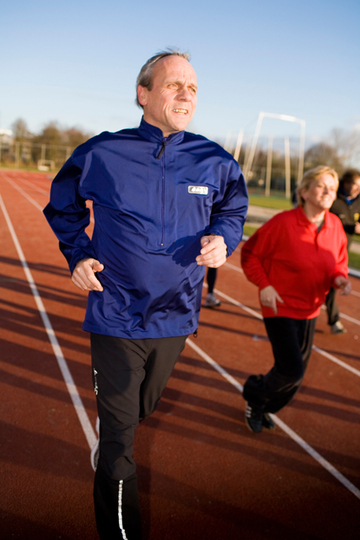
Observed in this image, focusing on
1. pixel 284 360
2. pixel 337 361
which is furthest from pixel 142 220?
pixel 337 361

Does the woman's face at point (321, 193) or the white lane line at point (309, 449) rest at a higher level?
the woman's face at point (321, 193)

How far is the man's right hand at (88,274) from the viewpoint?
1951mm

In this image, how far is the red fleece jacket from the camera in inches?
123

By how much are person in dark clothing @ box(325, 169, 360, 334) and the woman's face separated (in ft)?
9.48

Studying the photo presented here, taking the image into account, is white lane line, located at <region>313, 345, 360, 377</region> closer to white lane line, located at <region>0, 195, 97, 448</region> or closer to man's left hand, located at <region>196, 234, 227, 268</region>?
white lane line, located at <region>0, 195, 97, 448</region>

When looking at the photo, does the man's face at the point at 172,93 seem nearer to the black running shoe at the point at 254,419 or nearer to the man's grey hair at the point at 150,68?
the man's grey hair at the point at 150,68

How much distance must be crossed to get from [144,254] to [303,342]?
1.83 m

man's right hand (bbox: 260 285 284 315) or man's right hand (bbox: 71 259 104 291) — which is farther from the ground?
man's right hand (bbox: 71 259 104 291)

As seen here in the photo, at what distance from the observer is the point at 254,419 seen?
3502 mm

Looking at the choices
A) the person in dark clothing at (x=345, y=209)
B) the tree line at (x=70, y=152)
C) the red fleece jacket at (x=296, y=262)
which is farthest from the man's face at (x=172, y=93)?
the tree line at (x=70, y=152)

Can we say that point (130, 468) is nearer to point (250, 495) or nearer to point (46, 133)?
point (250, 495)

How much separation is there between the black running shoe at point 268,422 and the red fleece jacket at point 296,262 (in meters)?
1.05

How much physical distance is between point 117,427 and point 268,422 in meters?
2.02

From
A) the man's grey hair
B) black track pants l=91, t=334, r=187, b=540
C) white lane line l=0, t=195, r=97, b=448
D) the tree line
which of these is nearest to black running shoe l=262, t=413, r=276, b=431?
white lane line l=0, t=195, r=97, b=448
